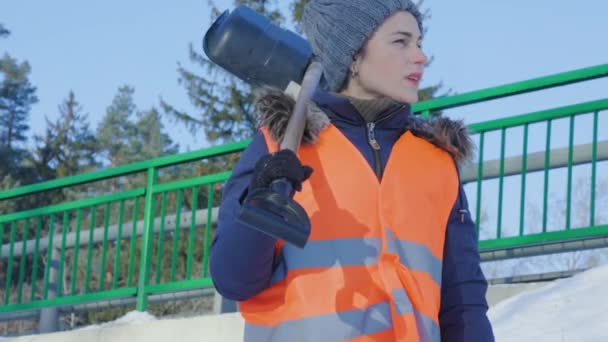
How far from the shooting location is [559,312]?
16.9 feet

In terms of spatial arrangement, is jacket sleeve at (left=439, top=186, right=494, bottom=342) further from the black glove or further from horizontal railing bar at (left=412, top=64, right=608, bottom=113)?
horizontal railing bar at (left=412, top=64, right=608, bottom=113)

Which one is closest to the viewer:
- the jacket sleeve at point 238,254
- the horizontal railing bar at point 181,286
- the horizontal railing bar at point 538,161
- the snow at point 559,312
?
the jacket sleeve at point 238,254

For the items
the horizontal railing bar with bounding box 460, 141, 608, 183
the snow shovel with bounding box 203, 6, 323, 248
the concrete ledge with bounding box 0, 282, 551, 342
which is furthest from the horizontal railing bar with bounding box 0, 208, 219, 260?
the snow shovel with bounding box 203, 6, 323, 248

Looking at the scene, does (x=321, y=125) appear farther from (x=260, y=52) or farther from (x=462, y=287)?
(x=462, y=287)

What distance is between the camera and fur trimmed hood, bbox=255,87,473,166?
96.7 inches

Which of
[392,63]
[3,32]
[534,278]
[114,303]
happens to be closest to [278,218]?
[392,63]

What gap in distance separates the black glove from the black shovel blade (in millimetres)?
66

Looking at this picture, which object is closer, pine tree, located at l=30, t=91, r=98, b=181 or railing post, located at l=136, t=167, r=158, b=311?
railing post, located at l=136, t=167, r=158, b=311

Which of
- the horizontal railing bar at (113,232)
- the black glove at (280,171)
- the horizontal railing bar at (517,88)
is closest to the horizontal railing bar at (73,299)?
the horizontal railing bar at (113,232)

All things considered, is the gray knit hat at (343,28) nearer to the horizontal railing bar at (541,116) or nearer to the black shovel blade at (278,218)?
the black shovel blade at (278,218)

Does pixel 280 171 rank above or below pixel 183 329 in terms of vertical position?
below

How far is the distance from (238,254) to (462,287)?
24.0 inches

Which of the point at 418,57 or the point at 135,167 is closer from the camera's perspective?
the point at 418,57

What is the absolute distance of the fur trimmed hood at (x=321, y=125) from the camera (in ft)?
8.06
